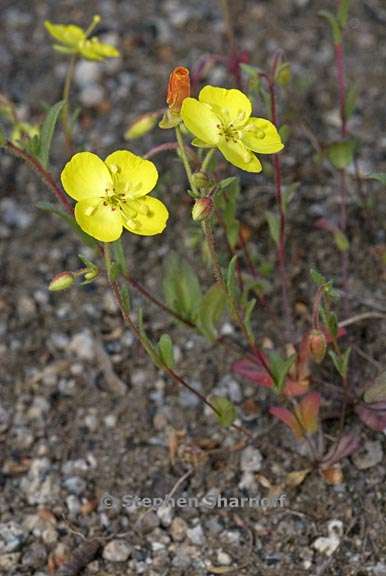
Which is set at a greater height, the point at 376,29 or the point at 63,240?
the point at 376,29

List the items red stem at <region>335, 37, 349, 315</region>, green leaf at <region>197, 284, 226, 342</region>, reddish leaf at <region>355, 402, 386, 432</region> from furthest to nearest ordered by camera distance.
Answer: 1. red stem at <region>335, 37, 349, 315</region>
2. green leaf at <region>197, 284, 226, 342</region>
3. reddish leaf at <region>355, 402, 386, 432</region>

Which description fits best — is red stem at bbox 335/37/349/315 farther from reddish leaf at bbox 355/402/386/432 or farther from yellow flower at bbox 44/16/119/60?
yellow flower at bbox 44/16/119/60

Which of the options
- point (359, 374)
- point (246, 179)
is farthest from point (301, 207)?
point (359, 374)

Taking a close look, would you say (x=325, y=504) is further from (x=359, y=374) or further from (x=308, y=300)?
(x=308, y=300)

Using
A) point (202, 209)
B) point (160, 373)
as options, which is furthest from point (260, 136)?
point (160, 373)

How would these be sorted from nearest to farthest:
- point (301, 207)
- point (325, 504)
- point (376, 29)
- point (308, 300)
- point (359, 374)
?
point (325, 504) → point (359, 374) → point (308, 300) → point (301, 207) → point (376, 29)

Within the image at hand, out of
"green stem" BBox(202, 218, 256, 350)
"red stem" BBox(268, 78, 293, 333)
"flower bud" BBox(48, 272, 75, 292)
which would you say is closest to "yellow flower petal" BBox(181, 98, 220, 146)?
"green stem" BBox(202, 218, 256, 350)
